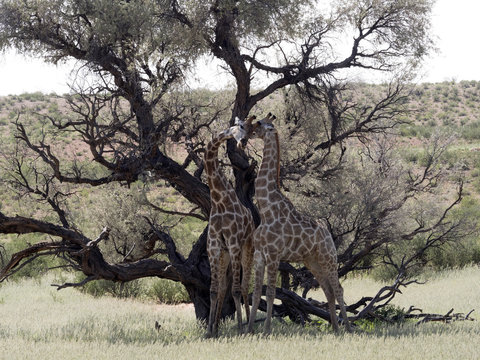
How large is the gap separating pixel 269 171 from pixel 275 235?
3.17 ft

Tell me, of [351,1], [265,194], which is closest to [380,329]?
[265,194]

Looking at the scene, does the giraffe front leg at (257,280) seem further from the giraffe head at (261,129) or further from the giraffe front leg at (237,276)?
the giraffe head at (261,129)

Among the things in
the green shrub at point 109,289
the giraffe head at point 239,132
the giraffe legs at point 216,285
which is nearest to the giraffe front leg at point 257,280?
the giraffe legs at point 216,285

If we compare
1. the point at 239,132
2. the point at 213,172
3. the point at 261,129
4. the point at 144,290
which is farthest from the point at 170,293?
the point at 239,132

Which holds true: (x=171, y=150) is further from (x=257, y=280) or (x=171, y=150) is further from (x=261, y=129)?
(x=257, y=280)

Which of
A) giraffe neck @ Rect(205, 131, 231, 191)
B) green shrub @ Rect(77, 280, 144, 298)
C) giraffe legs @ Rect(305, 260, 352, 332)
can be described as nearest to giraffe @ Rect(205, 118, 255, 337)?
giraffe neck @ Rect(205, 131, 231, 191)

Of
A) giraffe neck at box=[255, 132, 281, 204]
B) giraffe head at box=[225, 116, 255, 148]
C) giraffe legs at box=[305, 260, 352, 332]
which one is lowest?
giraffe legs at box=[305, 260, 352, 332]

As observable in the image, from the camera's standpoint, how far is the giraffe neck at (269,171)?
9.26 m

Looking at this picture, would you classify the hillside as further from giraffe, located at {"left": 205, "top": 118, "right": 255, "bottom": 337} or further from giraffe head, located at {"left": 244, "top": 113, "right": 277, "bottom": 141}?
giraffe head, located at {"left": 244, "top": 113, "right": 277, "bottom": 141}

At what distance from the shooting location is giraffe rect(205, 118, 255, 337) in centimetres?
929

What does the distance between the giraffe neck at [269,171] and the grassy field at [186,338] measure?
205 cm

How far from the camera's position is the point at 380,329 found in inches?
397

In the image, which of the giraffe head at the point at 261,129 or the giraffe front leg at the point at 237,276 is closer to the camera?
the giraffe head at the point at 261,129

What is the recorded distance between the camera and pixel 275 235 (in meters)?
9.05
